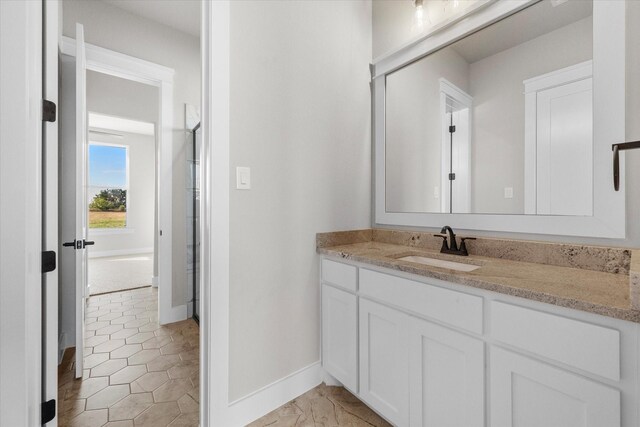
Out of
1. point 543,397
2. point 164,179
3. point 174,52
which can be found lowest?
point 543,397

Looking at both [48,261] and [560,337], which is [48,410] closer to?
[48,261]

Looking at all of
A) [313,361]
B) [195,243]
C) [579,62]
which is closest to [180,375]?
[313,361]

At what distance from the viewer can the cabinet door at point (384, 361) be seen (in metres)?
1.35

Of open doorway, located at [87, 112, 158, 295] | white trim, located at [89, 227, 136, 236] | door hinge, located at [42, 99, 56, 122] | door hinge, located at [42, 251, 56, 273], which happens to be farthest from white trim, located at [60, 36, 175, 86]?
white trim, located at [89, 227, 136, 236]

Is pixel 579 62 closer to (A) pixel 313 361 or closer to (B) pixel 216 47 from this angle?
(B) pixel 216 47

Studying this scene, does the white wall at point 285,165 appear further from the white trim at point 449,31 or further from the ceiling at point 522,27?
the ceiling at point 522,27

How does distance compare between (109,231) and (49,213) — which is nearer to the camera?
(49,213)

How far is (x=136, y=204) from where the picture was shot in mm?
7090

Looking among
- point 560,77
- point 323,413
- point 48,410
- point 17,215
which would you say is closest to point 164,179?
point 17,215

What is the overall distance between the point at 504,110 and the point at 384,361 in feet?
4.85

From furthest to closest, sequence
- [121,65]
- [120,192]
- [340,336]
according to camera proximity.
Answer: [120,192] → [121,65] → [340,336]

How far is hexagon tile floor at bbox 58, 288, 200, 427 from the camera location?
5.32 feet

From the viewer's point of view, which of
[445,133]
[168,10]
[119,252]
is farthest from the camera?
[119,252]

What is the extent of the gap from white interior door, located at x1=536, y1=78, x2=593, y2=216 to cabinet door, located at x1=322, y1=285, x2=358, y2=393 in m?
1.11
